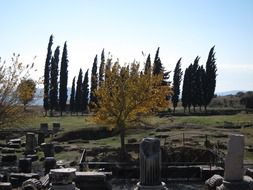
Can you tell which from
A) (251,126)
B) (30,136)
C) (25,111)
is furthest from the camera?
(251,126)

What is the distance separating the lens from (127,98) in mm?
34906

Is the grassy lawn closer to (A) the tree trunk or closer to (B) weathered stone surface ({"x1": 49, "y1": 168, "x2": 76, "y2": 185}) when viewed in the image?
(A) the tree trunk

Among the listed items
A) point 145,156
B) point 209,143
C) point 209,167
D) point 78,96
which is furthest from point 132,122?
point 78,96

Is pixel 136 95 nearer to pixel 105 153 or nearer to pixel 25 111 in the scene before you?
pixel 105 153

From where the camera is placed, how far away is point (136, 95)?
35031 mm

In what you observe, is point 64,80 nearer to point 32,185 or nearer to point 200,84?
point 200,84

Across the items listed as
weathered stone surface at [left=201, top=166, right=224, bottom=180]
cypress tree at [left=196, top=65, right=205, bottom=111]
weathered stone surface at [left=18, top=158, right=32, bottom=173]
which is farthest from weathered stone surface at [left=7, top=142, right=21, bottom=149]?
cypress tree at [left=196, top=65, right=205, bottom=111]

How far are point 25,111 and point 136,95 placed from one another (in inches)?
324

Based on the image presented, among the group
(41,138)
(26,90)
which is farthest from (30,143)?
(26,90)

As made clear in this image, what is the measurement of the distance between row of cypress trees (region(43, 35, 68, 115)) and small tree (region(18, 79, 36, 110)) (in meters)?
44.4

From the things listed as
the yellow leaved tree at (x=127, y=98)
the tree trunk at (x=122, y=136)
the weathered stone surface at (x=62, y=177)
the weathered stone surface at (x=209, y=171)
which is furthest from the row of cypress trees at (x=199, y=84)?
the weathered stone surface at (x=62, y=177)

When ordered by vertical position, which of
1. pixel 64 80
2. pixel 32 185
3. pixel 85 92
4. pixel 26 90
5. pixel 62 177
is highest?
pixel 64 80

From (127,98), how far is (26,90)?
24.0ft

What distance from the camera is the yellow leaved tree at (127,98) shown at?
3488 centimetres
